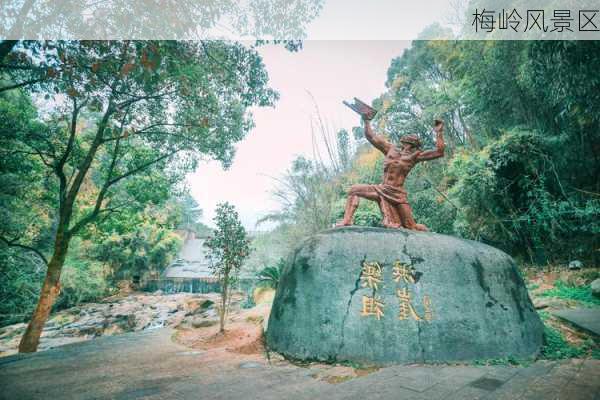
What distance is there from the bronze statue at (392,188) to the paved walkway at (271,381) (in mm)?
2193

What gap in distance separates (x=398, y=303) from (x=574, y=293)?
5.62 m

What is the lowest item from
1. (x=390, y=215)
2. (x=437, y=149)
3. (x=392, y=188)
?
(x=390, y=215)

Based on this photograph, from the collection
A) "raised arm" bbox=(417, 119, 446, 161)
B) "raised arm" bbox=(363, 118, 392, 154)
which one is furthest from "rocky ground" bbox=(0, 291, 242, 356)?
"raised arm" bbox=(417, 119, 446, 161)

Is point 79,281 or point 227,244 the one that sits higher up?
point 227,244

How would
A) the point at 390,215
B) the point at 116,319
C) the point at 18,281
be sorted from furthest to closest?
the point at 116,319 → the point at 18,281 → the point at 390,215

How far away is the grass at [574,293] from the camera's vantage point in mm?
6258

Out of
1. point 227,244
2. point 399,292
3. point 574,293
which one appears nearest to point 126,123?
point 227,244

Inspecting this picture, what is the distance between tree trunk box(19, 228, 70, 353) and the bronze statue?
20.6 feet

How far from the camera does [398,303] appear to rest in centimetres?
392

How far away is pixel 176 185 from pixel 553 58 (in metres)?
9.39

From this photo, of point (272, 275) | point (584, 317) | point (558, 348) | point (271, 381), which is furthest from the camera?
point (272, 275)

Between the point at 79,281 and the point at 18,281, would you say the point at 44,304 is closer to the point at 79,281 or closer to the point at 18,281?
the point at 18,281

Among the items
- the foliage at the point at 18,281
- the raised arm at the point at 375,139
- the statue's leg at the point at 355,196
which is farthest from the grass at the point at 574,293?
the foliage at the point at 18,281

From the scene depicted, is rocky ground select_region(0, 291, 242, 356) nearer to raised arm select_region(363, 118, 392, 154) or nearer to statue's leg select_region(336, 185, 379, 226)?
statue's leg select_region(336, 185, 379, 226)
